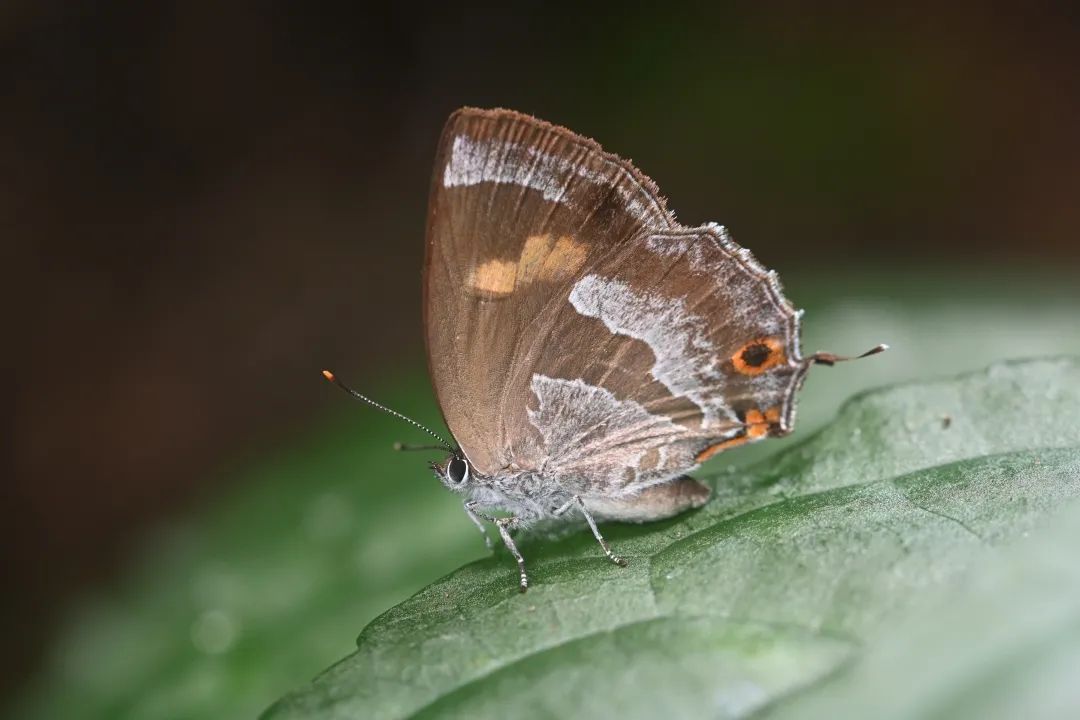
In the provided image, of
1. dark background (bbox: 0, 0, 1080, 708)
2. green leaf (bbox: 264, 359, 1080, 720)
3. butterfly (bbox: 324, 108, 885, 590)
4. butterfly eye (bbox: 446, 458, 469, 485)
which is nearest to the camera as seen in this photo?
→ green leaf (bbox: 264, 359, 1080, 720)

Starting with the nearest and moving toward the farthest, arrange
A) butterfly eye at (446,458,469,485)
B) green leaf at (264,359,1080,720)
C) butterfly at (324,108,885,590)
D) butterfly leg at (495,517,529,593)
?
green leaf at (264,359,1080,720) → butterfly leg at (495,517,529,593) → butterfly at (324,108,885,590) → butterfly eye at (446,458,469,485)

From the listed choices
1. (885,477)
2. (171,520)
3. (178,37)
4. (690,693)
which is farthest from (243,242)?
(690,693)

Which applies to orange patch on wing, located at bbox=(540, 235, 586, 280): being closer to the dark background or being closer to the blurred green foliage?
the blurred green foliage

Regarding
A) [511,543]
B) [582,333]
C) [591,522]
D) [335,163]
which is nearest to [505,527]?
[511,543]

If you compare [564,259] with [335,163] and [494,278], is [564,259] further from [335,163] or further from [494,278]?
[335,163]

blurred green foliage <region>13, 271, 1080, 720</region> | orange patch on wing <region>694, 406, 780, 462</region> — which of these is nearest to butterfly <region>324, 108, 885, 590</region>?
orange patch on wing <region>694, 406, 780, 462</region>
